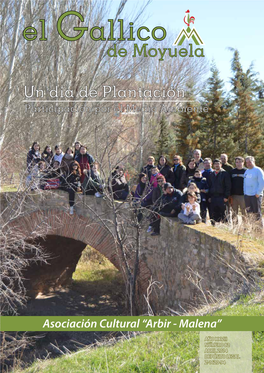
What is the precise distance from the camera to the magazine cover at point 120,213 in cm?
462

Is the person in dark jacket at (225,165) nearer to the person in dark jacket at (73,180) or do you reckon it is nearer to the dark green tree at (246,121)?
the person in dark jacket at (73,180)

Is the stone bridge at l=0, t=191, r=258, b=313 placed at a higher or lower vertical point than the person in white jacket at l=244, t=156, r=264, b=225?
lower

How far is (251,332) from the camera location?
4.11 metres

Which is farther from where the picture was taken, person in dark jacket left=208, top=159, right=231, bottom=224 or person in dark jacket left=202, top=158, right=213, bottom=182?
person in dark jacket left=202, top=158, right=213, bottom=182

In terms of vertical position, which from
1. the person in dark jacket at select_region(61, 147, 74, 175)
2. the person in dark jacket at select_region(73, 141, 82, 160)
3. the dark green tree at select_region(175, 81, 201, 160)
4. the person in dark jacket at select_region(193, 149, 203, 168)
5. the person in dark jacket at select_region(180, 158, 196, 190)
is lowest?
the person in dark jacket at select_region(180, 158, 196, 190)

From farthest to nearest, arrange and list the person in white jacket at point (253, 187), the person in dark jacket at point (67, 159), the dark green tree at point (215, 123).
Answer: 1. the dark green tree at point (215, 123)
2. the person in dark jacket at point (67, 159)
3. the person in white jacket at point (253, 187)

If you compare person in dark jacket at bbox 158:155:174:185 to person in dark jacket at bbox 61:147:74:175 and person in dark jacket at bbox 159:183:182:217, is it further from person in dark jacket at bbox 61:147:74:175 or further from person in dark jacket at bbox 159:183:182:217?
person in dark jacket at bbox 61:147:74:175

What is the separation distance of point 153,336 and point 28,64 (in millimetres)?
9895

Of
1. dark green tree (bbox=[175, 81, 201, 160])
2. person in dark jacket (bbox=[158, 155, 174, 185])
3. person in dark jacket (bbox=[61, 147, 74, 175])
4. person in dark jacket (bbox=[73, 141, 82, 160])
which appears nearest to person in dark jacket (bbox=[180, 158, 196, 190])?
person in dark jacket (bbox=[158, 155, 174, 185])

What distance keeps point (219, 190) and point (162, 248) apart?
5.36ft

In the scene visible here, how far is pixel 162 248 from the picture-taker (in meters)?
8.05

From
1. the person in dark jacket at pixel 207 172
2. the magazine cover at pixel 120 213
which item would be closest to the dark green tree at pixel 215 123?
the magazine cover at pixel 120 213

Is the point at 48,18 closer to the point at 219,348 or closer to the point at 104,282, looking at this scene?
the point at 104,282

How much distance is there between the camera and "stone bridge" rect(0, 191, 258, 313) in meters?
6.04
